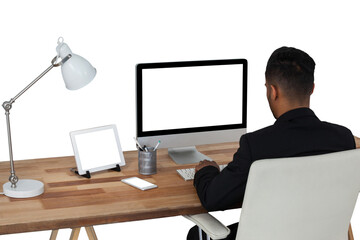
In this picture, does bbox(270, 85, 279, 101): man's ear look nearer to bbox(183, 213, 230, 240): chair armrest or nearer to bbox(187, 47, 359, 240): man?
bbox(187, 47, 359, 240): man

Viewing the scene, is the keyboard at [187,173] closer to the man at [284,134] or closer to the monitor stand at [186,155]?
the monitor stand at [186,155]

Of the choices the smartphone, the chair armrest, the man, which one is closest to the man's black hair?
the man

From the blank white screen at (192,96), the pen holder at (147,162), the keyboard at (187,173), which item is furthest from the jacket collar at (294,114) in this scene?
the blank white screen at (192,96)

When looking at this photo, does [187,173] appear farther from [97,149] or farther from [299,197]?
[299,197]

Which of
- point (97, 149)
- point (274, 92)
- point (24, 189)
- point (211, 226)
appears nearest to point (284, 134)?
point (274, 92)

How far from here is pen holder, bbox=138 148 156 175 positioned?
356 centimetres

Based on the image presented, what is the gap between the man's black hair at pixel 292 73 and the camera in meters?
2.99

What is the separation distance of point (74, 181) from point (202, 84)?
3.12 feet

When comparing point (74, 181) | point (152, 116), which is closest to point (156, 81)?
point (152, 116)

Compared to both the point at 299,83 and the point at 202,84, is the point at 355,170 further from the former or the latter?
the point at 202,84

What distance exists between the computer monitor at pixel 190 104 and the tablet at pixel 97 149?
0.16 metres

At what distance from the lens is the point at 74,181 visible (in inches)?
137

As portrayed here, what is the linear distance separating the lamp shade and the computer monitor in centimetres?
47

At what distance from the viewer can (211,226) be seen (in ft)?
9.95
